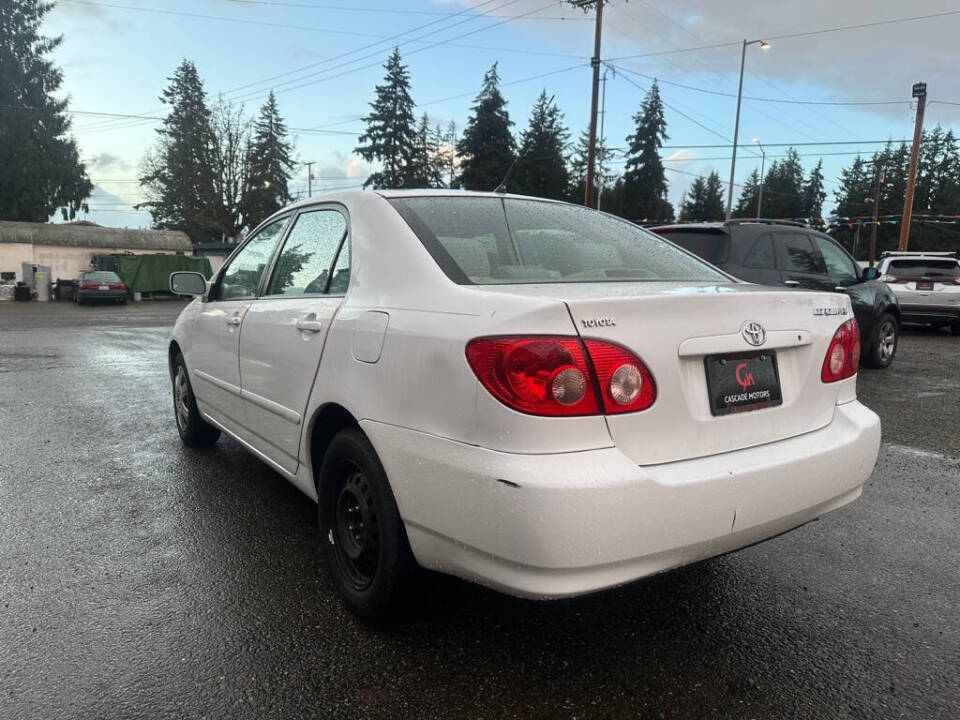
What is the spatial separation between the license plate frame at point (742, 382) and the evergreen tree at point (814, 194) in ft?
341

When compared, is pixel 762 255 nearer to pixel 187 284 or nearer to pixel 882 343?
pixel 882 343

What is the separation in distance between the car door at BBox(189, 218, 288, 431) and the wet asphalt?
544 mm

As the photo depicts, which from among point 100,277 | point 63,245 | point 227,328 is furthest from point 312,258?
point 63,245

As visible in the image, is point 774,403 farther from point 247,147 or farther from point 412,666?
point 247,147

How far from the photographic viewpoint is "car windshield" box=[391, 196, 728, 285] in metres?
2.47

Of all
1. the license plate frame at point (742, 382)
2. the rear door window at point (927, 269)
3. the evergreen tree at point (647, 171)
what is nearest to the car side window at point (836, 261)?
the rear door window at point (927, 269)

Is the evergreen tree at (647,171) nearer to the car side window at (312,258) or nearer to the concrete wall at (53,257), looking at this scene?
the concrete wall at (53,257)

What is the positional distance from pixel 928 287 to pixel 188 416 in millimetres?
13885

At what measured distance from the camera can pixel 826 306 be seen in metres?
2.49

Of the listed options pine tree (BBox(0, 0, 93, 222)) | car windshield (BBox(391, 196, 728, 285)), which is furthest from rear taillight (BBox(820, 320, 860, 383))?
pine tree (BBox(0, 0, 93, 222))

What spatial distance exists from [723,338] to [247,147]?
179 feet

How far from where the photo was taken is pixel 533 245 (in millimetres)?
2809

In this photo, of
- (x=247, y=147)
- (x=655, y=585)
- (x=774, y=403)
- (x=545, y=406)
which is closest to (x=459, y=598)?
(x=655, y=585)

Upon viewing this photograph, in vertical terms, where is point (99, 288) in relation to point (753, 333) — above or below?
below
